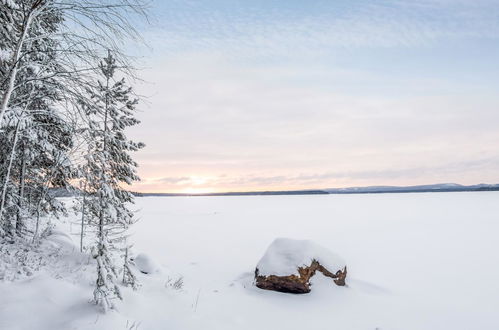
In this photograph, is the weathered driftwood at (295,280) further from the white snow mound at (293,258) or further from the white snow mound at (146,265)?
the white snow mound at (146,265)

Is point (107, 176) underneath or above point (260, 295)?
above

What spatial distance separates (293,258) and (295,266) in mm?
315

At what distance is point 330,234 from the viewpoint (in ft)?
87.1

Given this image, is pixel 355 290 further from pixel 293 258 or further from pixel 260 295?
pixel 260 295

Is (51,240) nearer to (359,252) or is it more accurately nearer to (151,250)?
(151,250)

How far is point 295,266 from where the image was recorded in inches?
449

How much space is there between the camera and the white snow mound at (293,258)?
1145 centimetres

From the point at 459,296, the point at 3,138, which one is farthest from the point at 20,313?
the point at 459,296

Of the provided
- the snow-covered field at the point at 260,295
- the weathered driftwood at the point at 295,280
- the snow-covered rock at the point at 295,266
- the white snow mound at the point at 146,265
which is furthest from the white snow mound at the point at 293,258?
the white snow mound at the point at 146,265

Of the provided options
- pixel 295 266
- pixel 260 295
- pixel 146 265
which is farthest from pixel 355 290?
pixel 146 265

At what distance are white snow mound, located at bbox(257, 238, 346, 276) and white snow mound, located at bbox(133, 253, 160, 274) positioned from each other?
4115 mm

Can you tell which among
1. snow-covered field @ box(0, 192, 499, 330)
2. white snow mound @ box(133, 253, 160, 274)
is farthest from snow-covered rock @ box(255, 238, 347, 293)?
white snow mound @ box(133, 253, 160, 274)

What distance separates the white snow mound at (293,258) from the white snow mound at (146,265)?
13.5 ft

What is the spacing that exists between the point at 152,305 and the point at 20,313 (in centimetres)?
308
